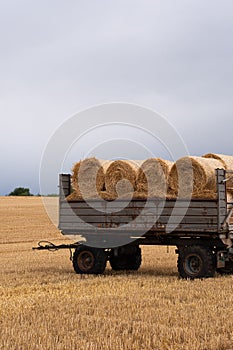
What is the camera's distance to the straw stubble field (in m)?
7.18

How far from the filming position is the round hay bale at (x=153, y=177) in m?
13.2

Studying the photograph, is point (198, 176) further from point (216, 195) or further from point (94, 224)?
point (94, 224)

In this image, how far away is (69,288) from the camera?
11.6 meters

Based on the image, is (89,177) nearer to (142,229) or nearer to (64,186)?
(64,186)

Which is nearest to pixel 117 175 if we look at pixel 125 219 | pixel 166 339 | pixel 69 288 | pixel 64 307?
pixel 125 219

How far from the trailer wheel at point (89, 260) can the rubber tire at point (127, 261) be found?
34.0 inches

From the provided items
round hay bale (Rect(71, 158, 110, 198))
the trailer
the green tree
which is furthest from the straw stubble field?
the green tree

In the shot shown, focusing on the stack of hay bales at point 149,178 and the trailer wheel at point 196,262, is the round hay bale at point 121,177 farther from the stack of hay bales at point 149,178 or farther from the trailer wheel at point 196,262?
the trailer wheel at point 196,262

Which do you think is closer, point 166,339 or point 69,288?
point 166,339

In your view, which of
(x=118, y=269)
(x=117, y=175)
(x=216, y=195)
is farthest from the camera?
(x=118, y=269)

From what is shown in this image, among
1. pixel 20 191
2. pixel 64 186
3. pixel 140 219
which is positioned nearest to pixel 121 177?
Result: pixel 140 219

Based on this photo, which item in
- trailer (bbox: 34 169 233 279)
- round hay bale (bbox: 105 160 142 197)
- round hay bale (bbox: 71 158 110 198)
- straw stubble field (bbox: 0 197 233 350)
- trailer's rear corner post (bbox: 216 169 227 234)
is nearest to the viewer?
straw stubble field (bbox: 0 197 233 350)

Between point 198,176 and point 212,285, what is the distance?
7.92 feet

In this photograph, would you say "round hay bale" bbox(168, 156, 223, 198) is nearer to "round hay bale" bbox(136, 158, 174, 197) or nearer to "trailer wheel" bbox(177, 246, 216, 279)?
"round hay bale" bbox(136, 158, 174, 197)
